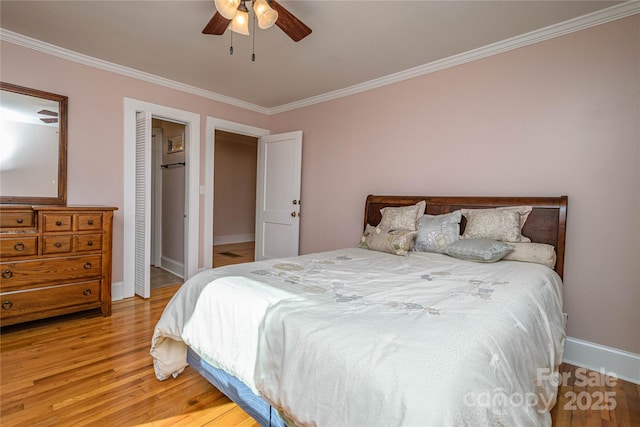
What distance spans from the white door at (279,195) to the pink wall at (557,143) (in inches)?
43.0

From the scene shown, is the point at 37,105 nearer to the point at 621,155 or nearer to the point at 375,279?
the point at 375,279

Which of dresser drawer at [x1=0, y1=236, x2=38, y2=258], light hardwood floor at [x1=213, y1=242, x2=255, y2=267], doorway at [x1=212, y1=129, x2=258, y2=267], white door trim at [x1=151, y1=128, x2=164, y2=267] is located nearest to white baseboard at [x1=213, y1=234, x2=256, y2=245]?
doorway at [x1=212, y1=129, x2=258, y2=267]

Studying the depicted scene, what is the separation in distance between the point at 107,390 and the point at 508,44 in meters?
3.72

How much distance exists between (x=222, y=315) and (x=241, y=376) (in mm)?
283

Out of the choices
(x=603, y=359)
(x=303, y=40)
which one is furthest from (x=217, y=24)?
(x=603, y=359)

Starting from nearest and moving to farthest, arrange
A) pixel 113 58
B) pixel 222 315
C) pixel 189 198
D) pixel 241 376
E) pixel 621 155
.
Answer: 1. pixel 241 376
2. pixel 222 315
3. pixel 621 155
4. pixel 113 58
5. pixel 189 198

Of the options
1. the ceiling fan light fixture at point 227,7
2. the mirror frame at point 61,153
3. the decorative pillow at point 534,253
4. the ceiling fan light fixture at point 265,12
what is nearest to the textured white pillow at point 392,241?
the decorative pillow at point 534,253

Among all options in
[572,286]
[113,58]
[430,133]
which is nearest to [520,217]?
[572,286]

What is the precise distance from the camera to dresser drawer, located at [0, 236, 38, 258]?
7.66 ft

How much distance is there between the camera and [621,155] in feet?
6.85

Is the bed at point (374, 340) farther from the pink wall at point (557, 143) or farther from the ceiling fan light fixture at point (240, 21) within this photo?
the ceiling fan light fixture at point (240, 21)

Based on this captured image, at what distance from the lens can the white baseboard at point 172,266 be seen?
4263 mm

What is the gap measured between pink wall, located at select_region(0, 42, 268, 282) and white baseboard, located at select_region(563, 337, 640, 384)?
163 inches

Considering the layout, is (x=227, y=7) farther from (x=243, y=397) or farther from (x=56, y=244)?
(x=56, y=244)
